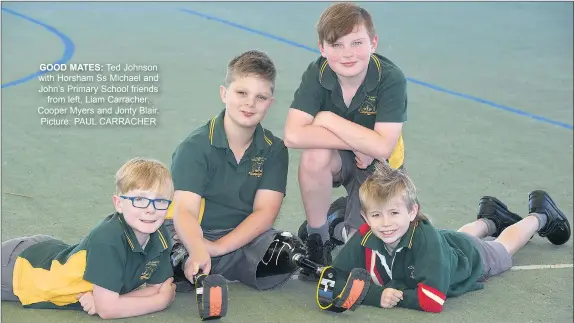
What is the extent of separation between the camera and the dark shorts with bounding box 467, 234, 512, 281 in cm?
422

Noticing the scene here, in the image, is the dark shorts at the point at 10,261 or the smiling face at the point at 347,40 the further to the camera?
the smiling face at the point at 347,40

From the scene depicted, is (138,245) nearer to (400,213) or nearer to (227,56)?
(400,213)

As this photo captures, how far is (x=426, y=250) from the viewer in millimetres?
3762

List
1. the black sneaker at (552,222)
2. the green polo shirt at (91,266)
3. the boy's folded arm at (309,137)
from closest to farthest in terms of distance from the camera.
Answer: the green polo shirt at (91,266)
the boy's folded arm at (309,137)
the black sneaker at (552,222)

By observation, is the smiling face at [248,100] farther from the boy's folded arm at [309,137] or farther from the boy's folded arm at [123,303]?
the boy's folded arm at [123,303]

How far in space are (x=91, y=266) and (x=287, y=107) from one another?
12.3 ft

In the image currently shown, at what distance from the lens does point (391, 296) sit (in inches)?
149

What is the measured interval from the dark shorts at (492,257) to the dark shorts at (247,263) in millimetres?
832

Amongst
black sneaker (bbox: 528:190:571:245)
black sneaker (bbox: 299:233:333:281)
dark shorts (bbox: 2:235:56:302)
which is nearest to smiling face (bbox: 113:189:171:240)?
dark shorts (bbox: 2:235:56:302)

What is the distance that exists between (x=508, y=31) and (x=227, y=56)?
351cm

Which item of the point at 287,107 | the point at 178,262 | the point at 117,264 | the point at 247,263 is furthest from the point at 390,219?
the point at 287,107

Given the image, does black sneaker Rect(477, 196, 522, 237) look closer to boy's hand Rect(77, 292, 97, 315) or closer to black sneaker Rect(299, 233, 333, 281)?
black sneaker Rect(299, 233, 333, 281)

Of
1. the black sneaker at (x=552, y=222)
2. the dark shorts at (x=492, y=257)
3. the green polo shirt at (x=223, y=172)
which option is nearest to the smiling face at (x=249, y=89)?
the green polo shirt at (x=223, y=172)

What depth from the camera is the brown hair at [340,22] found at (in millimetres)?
4191
